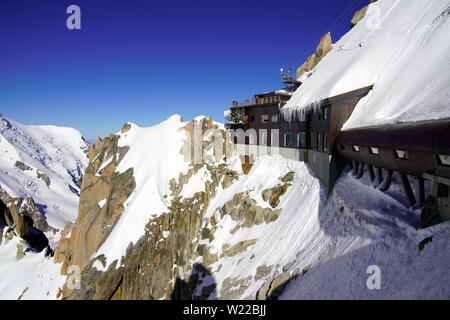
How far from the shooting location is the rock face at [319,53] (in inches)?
1423

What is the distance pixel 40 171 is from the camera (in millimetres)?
132000

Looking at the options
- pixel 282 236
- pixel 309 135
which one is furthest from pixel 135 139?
pixel 282 236

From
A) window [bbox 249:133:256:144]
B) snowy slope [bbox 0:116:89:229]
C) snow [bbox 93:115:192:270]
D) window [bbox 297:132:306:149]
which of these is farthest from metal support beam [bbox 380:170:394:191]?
snowy slope [bbox 0:116:89:229]

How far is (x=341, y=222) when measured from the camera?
11297 millimetres

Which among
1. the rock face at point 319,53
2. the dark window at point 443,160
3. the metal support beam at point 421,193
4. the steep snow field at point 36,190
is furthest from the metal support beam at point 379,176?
the steep snow field at point 36,190

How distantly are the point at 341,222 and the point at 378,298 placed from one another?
17.6 feet

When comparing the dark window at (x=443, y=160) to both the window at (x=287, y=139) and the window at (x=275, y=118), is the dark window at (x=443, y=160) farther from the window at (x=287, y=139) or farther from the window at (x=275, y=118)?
the window at (x=275, y=118)

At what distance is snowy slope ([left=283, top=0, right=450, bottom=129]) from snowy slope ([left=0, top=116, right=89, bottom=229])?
11906 cm

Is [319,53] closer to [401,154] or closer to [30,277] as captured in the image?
[401,154]

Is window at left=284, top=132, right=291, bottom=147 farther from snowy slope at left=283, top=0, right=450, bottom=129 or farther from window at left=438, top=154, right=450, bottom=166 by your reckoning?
window at left=438, top=154, right=450, bottom=166

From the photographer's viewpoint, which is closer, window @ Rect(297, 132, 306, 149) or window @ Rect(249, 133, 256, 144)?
window @ Rect(297, 132, 306, 149)

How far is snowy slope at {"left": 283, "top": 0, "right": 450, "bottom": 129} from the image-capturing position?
8.98 metres
